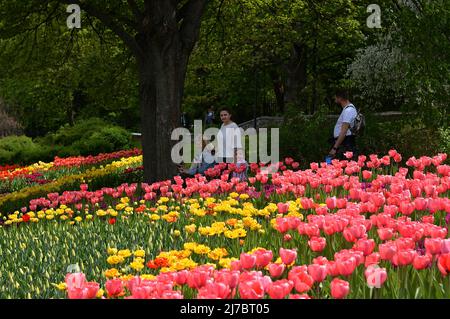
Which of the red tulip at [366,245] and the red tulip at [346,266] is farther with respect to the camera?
the red tulip at [366,245]

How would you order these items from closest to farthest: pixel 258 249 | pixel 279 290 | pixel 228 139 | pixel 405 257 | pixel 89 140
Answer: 1. pixel 279 290
2. pixel 405 257
3. pixel 258 249
4. pixel 228 139
5. pixel 89 140

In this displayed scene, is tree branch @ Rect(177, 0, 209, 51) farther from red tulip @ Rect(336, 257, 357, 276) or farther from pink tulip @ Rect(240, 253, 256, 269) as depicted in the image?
red tulip @ Rect(336, 257, 357, 276)

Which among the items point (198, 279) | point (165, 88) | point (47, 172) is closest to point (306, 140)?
point (165, 88)

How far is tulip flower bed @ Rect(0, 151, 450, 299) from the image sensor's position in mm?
3057

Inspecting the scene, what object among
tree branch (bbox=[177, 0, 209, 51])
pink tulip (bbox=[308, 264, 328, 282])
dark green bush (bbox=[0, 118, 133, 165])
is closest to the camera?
pink tulip (bbox=[308, 264, 328, 282])

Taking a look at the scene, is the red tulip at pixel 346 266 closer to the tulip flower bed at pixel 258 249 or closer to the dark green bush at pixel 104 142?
the tulip flower bed at pixel 258 249

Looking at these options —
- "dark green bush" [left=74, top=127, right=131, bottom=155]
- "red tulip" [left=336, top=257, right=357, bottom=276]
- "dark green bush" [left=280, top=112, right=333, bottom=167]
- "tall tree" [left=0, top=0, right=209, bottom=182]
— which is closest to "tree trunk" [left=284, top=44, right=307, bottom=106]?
"dark green bush" [left=74, top=127, right=131, bottom=155]

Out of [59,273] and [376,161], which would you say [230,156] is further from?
[59,273]

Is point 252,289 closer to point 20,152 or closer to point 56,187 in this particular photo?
point 56,187

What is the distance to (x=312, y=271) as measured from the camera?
3041 millimetres

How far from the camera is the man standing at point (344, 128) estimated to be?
31.3 ft

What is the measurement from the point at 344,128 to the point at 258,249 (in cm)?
619

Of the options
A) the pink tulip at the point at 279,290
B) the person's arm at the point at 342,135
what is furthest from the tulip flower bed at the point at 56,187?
→ the pink tulip at the point at 279,290

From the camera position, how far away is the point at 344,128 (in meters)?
9.54
